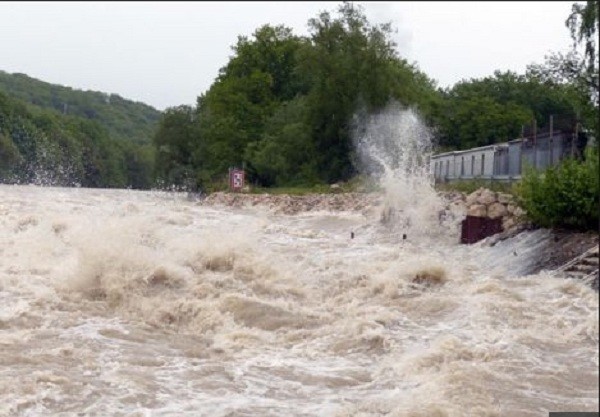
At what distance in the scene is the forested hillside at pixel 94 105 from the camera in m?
21.1

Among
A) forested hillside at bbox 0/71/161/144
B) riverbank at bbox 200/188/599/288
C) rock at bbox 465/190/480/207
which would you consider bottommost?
riverbank at bbox 200/188/599/288

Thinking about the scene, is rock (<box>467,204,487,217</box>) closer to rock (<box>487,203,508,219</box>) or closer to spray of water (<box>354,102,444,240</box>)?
rock (<box>487,203,508,219</box>)

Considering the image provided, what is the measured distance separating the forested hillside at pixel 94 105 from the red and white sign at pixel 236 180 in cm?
759

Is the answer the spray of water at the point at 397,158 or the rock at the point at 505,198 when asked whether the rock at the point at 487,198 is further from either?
the spray of water at the point at 397,158

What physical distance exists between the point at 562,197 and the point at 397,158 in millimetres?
27854

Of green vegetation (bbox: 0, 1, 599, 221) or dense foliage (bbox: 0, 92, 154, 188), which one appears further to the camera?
green vegetation (bbox: 0, 1, 599, 221)

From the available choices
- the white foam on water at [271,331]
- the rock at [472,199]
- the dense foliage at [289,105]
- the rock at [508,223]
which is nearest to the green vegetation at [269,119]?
the dense foliage at [289,105]

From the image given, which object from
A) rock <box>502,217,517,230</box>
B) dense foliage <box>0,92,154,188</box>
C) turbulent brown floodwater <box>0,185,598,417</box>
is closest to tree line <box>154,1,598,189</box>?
dense foliage <box>0,92,154,188</box>

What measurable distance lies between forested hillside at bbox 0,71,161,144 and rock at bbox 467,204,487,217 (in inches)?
461

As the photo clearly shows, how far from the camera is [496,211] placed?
1977 cm

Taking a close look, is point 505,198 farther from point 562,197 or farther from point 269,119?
point 269,119

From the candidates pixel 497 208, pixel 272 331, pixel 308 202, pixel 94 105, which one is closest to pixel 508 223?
pixel 497 208

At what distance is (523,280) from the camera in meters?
13.9

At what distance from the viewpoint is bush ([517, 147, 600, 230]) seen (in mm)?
15530
